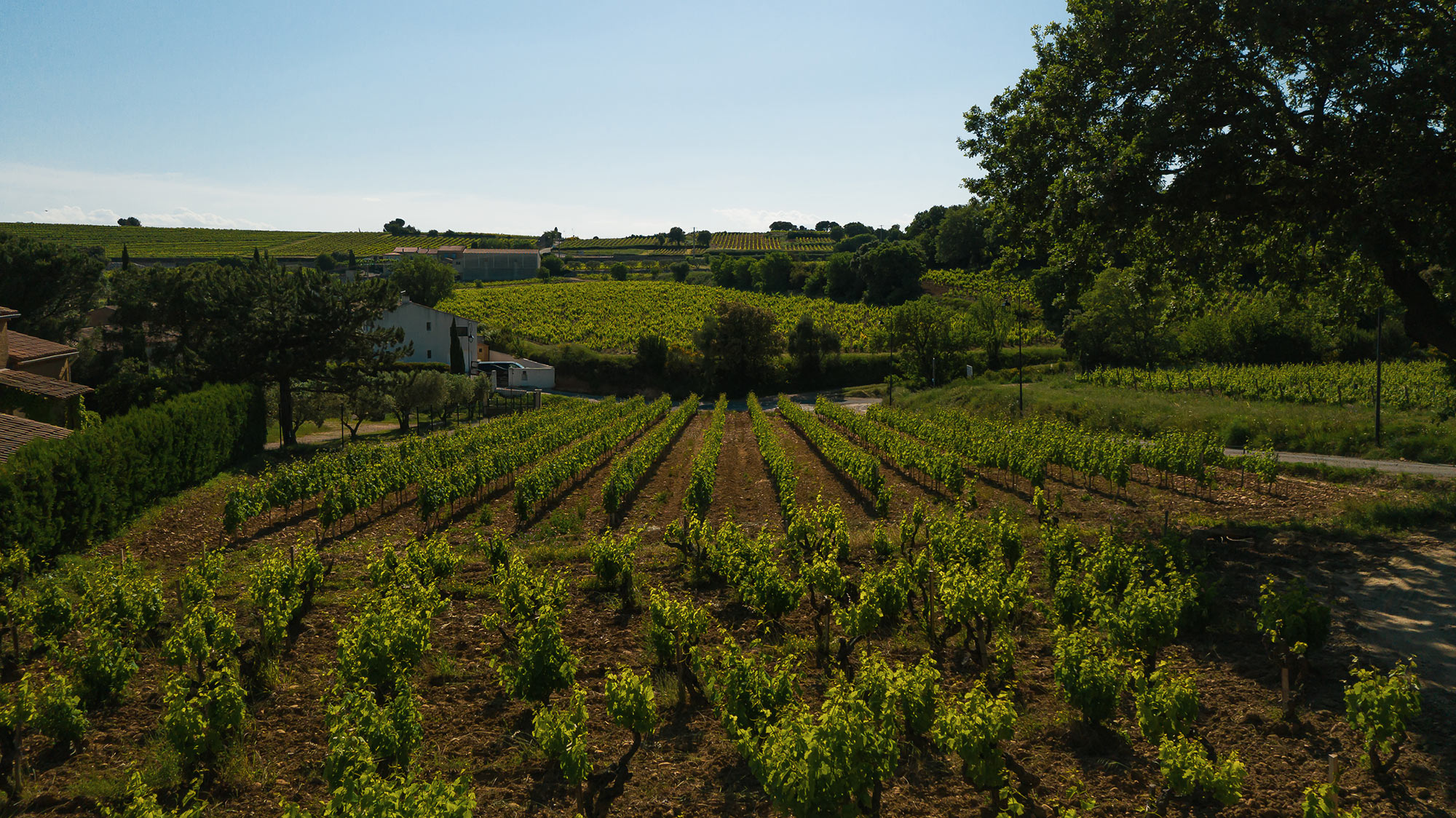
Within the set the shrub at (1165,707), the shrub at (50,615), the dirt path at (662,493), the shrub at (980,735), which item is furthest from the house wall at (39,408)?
the shrub at (1165,707)

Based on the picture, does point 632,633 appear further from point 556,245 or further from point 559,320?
point 556,245

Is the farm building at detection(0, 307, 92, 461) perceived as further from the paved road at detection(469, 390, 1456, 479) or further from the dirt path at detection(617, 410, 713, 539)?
the paved road at detection(469, 390, 1456, 479)

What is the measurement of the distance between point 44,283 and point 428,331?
2290cm

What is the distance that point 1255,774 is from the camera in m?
6.95

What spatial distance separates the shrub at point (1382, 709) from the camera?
6.34 metres

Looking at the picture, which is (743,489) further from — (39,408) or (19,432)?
(39,408)

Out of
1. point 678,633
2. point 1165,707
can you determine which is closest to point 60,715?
point 678,633

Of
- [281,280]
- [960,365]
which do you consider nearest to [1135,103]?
[281,280]

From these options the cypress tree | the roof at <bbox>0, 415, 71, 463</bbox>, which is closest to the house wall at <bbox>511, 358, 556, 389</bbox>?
the cypress tree

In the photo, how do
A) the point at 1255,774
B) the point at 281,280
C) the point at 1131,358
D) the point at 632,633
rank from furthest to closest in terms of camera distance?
the point at 1131,358 < the point at 281,280 < the point at 632,633 < the point at 1255,774

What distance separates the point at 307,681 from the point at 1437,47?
19582 millimetres

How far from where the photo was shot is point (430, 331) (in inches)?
2386

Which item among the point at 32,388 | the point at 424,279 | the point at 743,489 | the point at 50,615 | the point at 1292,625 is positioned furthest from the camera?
the point at 424,279

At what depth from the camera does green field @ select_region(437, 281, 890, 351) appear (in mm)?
77500
